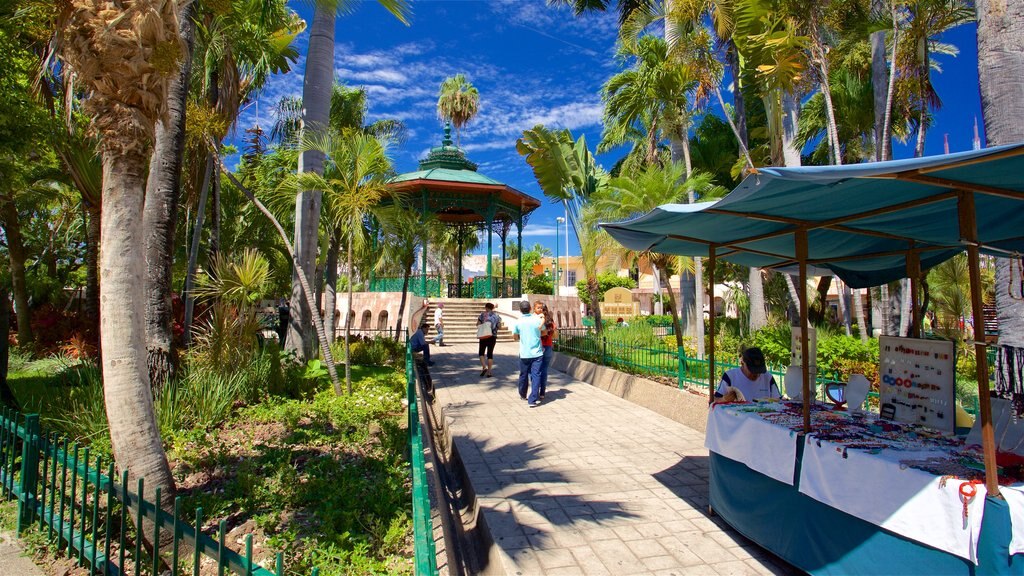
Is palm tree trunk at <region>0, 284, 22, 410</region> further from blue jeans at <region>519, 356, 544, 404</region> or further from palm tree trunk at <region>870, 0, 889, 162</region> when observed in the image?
palm tree trunk at <region>870, 0, 889, 162</region>

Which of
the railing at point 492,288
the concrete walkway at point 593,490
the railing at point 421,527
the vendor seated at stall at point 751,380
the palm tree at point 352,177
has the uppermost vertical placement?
the palm tree at point 352,177

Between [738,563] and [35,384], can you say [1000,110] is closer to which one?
[738,563]

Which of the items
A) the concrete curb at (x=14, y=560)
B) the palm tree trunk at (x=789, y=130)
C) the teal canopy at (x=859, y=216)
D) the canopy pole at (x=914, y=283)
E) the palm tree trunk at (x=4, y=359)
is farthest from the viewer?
the palm tree trunk at (x=789, y=130)

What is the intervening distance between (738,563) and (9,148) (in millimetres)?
9767

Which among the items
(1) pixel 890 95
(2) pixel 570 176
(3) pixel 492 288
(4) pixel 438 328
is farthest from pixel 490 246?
(1) pixel 890 95

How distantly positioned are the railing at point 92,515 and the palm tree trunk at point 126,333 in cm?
21

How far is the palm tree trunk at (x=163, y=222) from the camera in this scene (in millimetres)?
6836

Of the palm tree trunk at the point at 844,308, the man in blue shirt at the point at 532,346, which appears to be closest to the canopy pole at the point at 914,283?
the man in blue shirt at the point at 532,346

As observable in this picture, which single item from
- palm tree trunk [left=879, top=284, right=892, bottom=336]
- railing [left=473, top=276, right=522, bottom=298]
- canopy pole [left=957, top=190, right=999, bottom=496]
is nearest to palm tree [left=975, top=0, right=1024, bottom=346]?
canopy pole [left=957, top=190, right=999, bottom=496]

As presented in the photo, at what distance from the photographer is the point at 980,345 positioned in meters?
2.68

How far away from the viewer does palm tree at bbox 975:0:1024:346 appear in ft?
17.5

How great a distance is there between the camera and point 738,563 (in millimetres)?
3721

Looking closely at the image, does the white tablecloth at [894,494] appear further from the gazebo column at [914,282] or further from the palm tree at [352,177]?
the palm tree at [352,177]

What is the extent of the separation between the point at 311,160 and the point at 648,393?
24.6 ft
